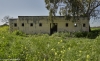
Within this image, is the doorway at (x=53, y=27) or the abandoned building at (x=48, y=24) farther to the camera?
the doorway at (x=53, y=27)

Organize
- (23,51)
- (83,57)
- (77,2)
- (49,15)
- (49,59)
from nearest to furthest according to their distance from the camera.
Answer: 1. (83,57)
2. (49,59)
3. (23,51)
4. (77,2)
5. (49,15)

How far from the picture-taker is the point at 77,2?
90.6ft

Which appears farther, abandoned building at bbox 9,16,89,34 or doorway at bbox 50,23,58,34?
doorway at bbox 50,23,58,34

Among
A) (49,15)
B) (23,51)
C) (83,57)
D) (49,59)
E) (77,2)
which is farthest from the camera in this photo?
(49,15)

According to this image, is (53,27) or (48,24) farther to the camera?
(53,27)

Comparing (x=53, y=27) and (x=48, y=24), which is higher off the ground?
(x=48, y=24)

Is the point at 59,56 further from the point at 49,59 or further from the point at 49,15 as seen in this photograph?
the point at 49,15

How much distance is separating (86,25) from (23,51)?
26110 millimetres

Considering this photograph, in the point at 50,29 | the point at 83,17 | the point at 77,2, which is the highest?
the point at 77,2

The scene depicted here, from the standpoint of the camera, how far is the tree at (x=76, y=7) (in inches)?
1099

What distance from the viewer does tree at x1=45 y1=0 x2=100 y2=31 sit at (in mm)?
27906

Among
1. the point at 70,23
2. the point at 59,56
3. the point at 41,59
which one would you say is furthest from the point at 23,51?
the point at 70,23

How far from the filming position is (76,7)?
2792 cm

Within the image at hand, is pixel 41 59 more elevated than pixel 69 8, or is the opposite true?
pixel 69 8
